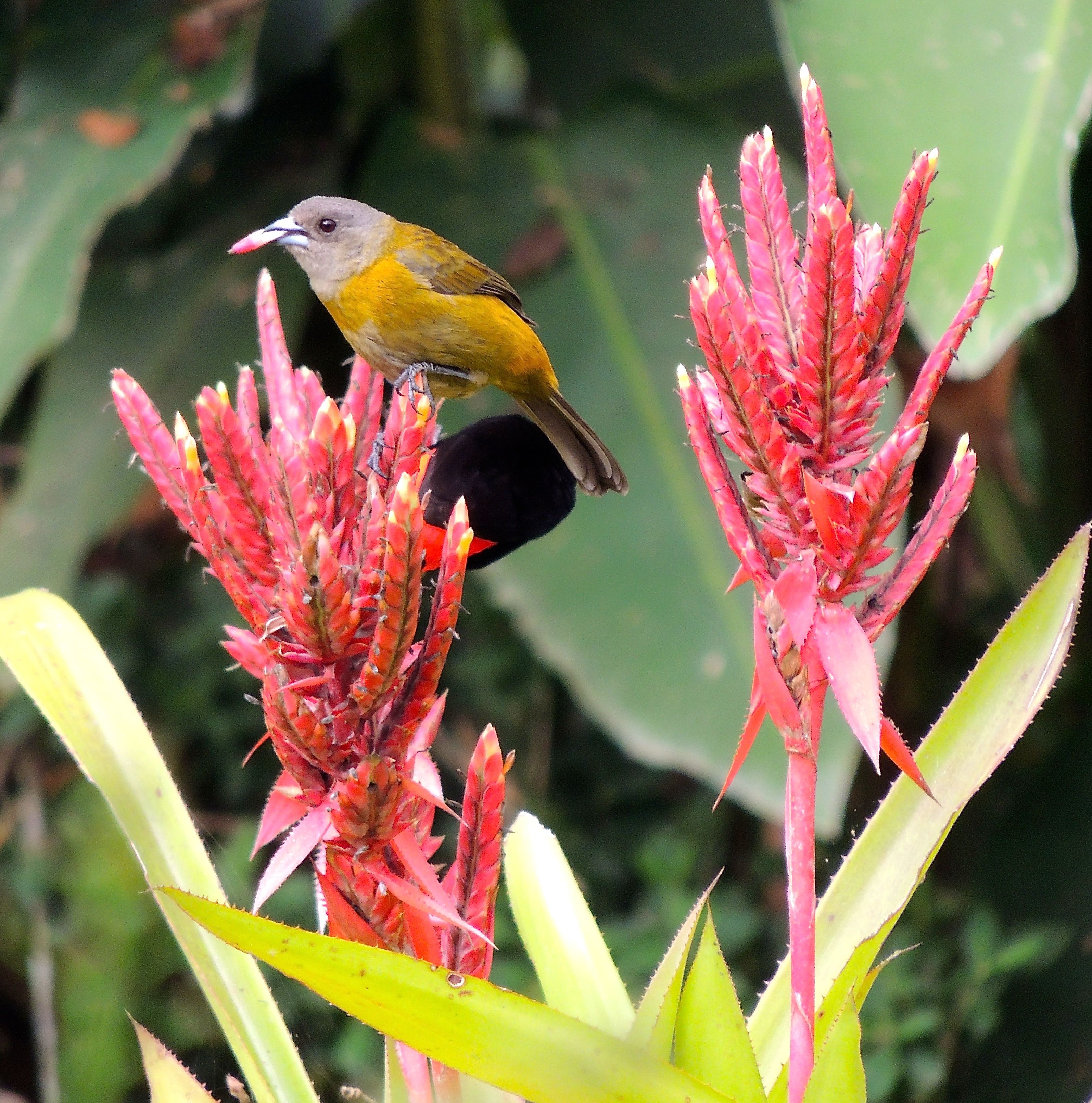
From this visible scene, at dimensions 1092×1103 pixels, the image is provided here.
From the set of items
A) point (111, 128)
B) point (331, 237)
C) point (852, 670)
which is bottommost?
point (852, 670)

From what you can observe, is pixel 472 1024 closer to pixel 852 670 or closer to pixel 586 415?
pixel 852 670

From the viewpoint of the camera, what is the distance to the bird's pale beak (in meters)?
0.71

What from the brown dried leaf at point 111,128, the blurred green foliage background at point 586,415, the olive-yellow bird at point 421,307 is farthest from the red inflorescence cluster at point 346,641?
the brown dried leaf at point 111,128

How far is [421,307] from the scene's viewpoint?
0.94 m

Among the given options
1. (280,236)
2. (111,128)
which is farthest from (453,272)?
(111,128)

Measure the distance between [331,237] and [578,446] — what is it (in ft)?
0.85

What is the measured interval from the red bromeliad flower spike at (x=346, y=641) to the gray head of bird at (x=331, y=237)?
26cm

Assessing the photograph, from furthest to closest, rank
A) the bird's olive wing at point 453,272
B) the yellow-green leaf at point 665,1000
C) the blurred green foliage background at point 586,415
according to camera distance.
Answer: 1. the blurred green foliage background at point 586,415
2. the bird's olive wing at point 453,272
3. the yellow-green leaf at point 665,1000

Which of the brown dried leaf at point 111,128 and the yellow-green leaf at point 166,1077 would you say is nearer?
the yellow-green leaf at point 166,1077

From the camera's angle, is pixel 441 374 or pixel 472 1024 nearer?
pixel 472 1024

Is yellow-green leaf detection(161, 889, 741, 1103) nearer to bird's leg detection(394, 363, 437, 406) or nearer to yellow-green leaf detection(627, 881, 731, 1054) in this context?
yellow-green leaf detection(627, 881, 731, 1054)

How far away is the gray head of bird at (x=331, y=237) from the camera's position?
87 cm

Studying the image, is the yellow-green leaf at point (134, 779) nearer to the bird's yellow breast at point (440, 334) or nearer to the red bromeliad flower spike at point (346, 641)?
the red bromeliad flower spike at point (346, 641)

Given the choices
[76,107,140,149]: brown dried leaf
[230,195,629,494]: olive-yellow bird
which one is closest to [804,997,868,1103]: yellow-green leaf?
[230,195,629,494]: olive-yellow bird
